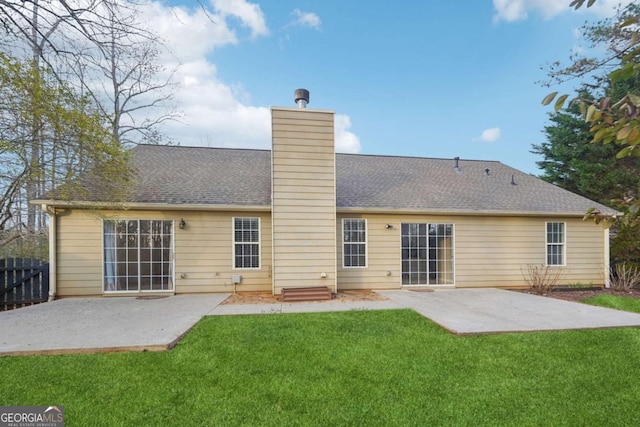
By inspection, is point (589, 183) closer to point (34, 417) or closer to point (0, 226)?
point (34, 417)

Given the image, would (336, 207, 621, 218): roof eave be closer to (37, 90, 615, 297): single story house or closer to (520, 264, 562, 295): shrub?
(37, 90, 615, 297): single story house

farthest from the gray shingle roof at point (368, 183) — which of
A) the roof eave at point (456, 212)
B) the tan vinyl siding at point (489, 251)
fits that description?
the tan vinyl siding at point (489, 251)

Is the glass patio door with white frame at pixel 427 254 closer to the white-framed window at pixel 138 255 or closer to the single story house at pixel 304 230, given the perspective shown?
the single story house at pixel 304 230

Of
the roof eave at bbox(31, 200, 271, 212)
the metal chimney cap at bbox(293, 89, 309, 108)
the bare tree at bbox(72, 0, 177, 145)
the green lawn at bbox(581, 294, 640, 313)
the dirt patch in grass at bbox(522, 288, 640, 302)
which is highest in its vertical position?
the bare tree at bbox(72, 0, 177, 145)

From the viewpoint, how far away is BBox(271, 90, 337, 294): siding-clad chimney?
7.96m

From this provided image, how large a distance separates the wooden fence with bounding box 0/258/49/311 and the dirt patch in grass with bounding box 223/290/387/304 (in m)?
4.80

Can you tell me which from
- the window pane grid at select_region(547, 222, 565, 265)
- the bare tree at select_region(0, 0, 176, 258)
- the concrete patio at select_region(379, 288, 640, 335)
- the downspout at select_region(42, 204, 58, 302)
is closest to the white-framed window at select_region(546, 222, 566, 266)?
the window pane grid at select_region(547, 222, 565, 265)

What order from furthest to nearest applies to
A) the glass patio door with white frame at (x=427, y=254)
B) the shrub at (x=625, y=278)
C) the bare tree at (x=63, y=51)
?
the shrub at (x=625, y=278)
the glass patio door with white frame at (x=427, y=254)
the bare tree at (x=63, y=51)

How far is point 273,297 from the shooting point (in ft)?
26.5

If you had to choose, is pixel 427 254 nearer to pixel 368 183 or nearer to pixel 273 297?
pixel 368 183

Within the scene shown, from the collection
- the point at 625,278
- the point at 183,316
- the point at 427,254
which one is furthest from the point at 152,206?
the point at 625,278

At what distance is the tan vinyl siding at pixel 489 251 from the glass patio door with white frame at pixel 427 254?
0.18 meters

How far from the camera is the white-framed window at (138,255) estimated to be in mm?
8266

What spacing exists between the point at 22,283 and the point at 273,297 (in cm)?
629
